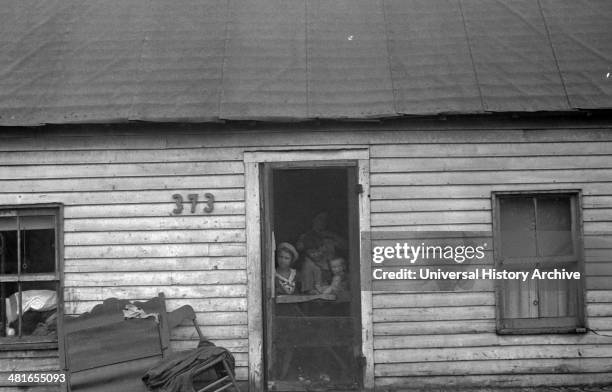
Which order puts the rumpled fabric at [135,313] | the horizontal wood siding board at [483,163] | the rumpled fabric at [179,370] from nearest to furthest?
1. the rumpled fabric at [179,370]
2. the rumpled fabric at [135,313]
3. the horizontal wood siding board at [483,163]

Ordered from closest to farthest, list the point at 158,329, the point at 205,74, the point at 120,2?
1. the point at 158,329
2. the point at 205,74
3. the point at 120,2

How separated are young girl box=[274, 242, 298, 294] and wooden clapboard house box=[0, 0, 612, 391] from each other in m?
0.41

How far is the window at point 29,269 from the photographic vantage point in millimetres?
7492

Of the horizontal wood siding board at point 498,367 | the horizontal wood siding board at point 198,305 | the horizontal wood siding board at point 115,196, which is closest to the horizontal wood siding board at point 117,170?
the horizontal wood siding board at point 115,196

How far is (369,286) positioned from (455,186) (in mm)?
1449

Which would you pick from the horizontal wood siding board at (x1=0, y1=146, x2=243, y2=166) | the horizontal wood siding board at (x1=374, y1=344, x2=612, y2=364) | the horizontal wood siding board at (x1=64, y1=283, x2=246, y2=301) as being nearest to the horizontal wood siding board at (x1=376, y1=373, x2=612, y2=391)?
the horizontal wood siding board at (x1=374, y1=344, x2=612, y2=364)

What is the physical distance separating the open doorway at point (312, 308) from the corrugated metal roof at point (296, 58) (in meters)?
0.95

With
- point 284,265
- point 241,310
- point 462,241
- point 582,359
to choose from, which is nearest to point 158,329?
point 241,310

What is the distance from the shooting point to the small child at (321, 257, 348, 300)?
26.4ft

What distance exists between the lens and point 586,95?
752cm

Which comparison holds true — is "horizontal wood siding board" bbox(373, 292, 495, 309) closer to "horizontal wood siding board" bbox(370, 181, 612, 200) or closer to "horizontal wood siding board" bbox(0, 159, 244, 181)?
"horizontal wood siding board" bbox(370, 181, 612, 200)

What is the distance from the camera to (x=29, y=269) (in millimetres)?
7512

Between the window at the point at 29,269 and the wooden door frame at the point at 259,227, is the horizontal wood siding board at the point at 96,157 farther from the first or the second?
the window at the point at 29,269

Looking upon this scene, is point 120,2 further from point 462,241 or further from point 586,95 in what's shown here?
point 586,95
